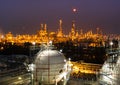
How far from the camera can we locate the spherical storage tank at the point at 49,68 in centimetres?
1491

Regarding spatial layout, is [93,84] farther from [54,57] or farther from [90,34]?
[90,34]

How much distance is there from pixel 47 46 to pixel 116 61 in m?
4.28

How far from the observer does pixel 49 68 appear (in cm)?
1489

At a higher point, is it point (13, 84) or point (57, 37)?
point (57, 37)

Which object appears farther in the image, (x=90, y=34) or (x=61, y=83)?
(x=90, y=34)

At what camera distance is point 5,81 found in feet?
60.0

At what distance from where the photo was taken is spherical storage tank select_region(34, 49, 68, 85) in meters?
14.9

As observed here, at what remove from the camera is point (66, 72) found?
1572 cm

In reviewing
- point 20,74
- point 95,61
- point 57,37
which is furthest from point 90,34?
point 20,74

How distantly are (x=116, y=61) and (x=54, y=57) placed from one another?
136 inches

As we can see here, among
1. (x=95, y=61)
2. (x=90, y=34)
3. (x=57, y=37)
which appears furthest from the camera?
(x=90, y=34)

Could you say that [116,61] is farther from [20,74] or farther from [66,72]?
[20,74]

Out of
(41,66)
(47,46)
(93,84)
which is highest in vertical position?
(47,46)

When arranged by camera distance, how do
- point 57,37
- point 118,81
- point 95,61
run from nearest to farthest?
point 118,81
point 95,61
point 57,37
